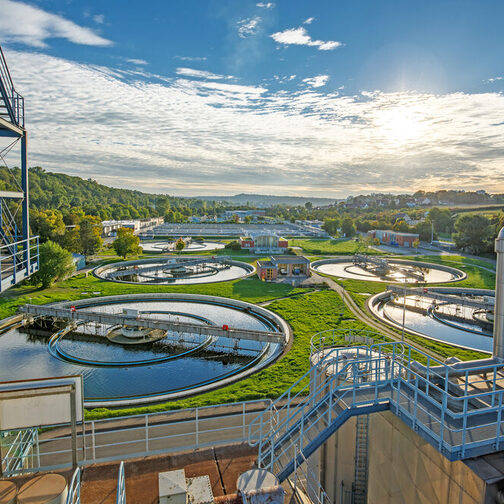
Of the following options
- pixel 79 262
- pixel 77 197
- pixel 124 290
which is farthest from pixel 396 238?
pixel 77 197

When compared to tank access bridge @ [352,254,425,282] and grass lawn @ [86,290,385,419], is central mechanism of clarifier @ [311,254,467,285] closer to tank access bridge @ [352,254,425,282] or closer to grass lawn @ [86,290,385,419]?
tank access bridge @ [352,254,425,282]

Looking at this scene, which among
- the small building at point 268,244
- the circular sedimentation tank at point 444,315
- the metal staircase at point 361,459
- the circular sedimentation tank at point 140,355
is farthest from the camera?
the small building at point 268,244

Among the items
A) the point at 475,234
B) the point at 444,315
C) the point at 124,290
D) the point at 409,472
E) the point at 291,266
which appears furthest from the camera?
the point at 475,234

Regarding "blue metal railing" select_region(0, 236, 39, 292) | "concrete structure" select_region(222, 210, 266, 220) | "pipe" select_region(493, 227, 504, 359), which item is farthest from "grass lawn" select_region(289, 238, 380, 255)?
"concrete structure" select_region(222, 210, 266, 220)

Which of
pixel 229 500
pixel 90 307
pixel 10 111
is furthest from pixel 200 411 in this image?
pixel 90 307

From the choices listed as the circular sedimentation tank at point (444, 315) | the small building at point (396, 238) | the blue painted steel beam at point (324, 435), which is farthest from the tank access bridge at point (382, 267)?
the blue painted steel beam at point (324, 435)

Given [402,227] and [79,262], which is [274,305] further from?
[402,227]

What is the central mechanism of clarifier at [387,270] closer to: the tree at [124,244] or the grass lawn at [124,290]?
the grass lawn at [124,290]
